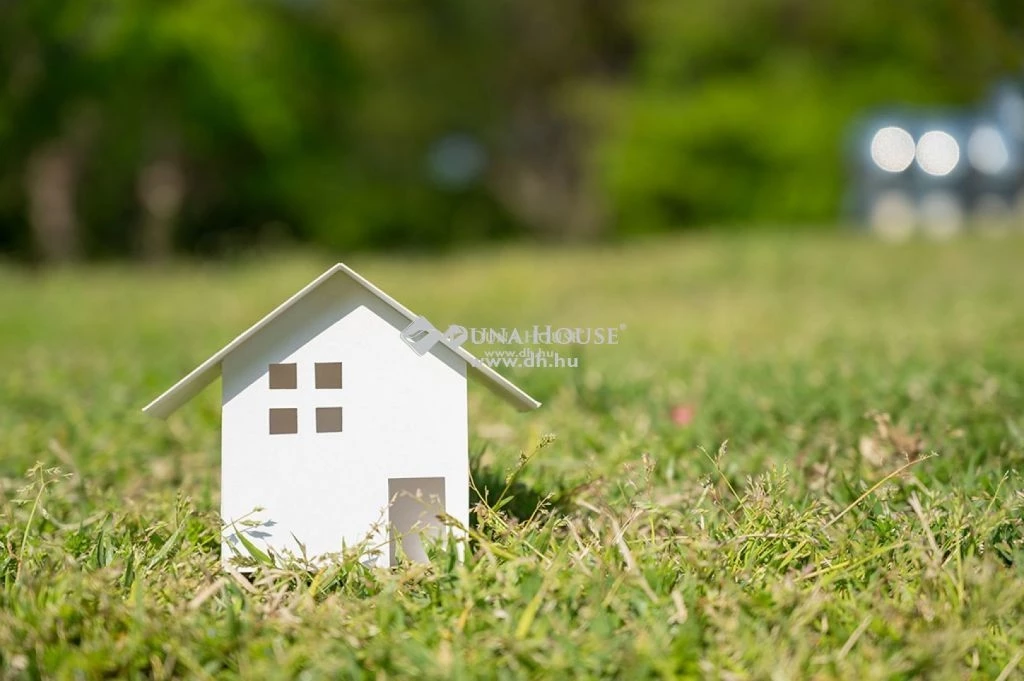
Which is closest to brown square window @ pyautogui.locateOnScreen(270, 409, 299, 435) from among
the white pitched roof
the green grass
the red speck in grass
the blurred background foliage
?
the white pitched roof

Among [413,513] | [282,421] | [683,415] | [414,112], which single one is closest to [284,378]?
[282,421]

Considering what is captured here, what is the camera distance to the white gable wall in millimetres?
2342

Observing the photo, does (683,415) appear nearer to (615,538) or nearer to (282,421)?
(615,538)

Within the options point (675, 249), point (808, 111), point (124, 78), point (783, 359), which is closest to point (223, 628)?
point (783, 359)

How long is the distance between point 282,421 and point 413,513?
0.40 m

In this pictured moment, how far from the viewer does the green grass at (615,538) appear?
76.0 inches

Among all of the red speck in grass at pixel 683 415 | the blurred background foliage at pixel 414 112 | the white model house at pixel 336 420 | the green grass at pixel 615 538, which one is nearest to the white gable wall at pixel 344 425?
the white model house at pixel 336 420

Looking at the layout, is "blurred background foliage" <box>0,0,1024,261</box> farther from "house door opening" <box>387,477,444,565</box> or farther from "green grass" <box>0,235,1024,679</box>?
"house door opening" <box>387,477,444,565</box>

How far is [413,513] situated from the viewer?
252 centimetres

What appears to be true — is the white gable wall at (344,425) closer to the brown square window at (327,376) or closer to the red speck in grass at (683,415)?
the brown square window at (327,376)

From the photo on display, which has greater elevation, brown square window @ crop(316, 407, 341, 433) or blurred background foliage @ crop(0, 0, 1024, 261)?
blurred background foliage @ crop(0, 0, 1024, 261)

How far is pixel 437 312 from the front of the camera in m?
8.30

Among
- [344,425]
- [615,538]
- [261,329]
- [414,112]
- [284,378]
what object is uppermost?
[414,112]

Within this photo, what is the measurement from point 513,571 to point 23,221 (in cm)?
2333
